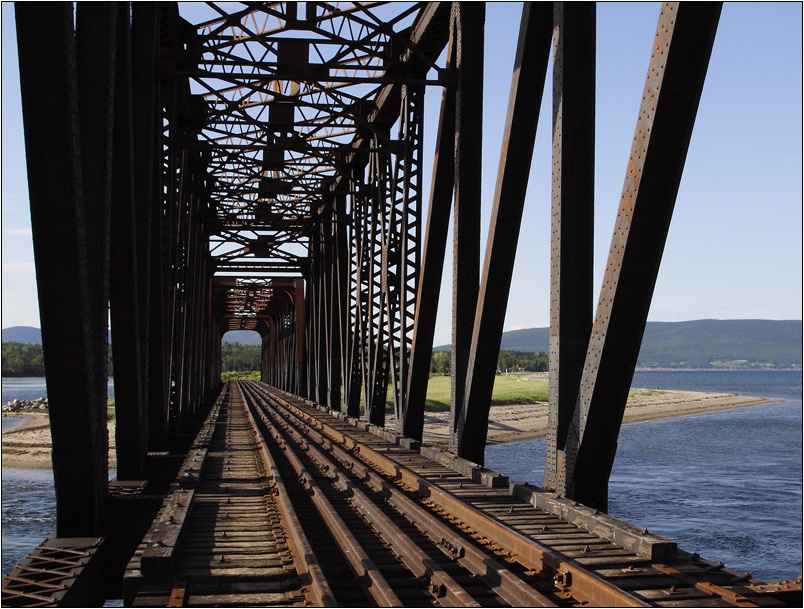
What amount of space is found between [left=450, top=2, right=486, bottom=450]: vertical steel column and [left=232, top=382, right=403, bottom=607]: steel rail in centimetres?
300

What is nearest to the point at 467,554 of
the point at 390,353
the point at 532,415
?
the point at 390,353

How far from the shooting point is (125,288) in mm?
9672

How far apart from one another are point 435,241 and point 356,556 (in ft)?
24.0

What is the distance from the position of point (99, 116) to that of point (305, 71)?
7.75m

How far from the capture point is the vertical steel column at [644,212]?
18.9 feet

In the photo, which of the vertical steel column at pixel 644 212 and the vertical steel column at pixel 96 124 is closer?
the vertical steel column at pixel 644 212

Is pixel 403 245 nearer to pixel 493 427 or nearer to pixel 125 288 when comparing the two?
pixel 125 288

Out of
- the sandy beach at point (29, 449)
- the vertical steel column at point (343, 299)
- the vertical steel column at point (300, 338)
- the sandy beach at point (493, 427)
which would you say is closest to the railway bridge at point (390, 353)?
the vertical steel column at point (343, 299)

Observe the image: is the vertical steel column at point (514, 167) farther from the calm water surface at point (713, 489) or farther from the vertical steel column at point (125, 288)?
the calm water surface at point (713, 489)

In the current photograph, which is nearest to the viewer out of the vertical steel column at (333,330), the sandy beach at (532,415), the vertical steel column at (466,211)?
the vertical steel column at (466,211)

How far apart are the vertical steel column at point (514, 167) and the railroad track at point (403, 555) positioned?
199 centimetres

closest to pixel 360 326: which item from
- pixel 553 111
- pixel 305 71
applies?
pixel 305 71

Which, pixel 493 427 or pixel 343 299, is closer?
pixel 343 299

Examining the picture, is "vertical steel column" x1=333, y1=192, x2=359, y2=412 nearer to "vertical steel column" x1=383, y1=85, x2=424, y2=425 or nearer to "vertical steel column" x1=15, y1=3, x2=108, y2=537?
"vertical steel column" x1=383, y1=85, x2=424, y2=425
